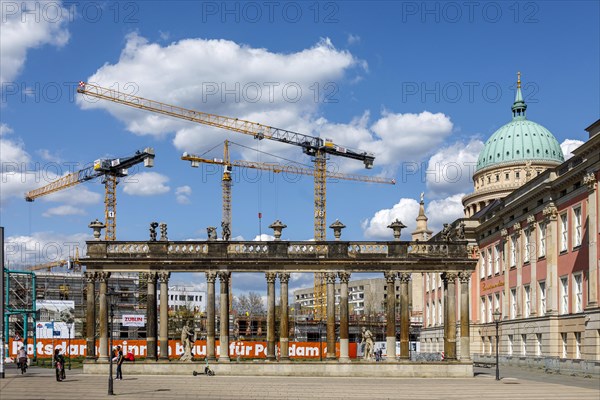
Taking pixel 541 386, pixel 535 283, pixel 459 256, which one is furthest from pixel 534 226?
pixel 541 386

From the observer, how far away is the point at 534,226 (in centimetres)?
7512

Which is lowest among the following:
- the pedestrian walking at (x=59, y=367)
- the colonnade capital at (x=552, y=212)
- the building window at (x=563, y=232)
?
the pedestrian walking at (x=59, y=367)

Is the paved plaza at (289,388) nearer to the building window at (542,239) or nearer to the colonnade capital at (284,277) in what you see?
the colonnade capital at (284,277)

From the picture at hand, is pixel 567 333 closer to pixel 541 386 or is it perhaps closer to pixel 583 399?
pixel 541 386

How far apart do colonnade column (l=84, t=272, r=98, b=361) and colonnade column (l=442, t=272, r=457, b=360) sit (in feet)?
76.2

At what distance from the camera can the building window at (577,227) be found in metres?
64.0

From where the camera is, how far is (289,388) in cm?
4344

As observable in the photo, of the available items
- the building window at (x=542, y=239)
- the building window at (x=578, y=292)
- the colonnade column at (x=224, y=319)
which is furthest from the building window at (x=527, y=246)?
the colonnade column at (x=224, y=319)

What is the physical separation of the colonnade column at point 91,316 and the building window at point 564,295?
37189 mm

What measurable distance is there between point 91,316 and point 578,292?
120 ft

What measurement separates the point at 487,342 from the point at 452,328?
1633 inches

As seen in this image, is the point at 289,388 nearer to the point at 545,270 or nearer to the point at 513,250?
the point at 545,270

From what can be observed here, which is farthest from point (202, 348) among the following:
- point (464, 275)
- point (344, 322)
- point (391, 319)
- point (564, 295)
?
point (464, 275)

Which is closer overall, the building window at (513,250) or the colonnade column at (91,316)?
the colonnade column at (91,316)
